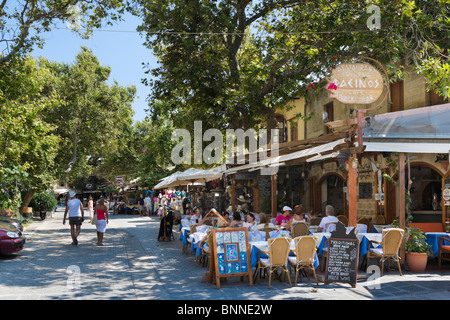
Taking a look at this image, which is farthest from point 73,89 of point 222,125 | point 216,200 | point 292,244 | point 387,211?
point 292,244

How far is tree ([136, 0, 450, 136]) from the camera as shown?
12.3 metres

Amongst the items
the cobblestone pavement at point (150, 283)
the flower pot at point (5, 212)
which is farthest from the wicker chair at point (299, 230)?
the flower pot at point (5, 212)

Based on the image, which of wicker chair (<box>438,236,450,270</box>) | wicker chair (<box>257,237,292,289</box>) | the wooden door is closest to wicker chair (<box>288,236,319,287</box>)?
wicker chair (<box>257,237,292,289</box>)

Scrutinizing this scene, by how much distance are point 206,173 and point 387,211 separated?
7.45 meters

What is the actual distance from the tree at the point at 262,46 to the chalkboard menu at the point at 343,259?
591cm

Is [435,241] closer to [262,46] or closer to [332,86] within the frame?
[332,86]

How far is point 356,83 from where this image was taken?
9930 mm

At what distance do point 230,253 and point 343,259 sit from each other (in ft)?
6.95

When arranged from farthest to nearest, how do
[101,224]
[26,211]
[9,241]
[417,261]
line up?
[26,211]
[101,224]
[9,241]
[417,261]

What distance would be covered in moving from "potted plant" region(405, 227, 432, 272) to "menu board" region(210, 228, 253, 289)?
12.5 ft

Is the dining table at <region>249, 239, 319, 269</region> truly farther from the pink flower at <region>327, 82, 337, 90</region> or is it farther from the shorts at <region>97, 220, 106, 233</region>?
the shorts at <region>97, 220, 106, 233</region>

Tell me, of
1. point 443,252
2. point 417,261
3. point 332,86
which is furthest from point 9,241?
point 443,252
